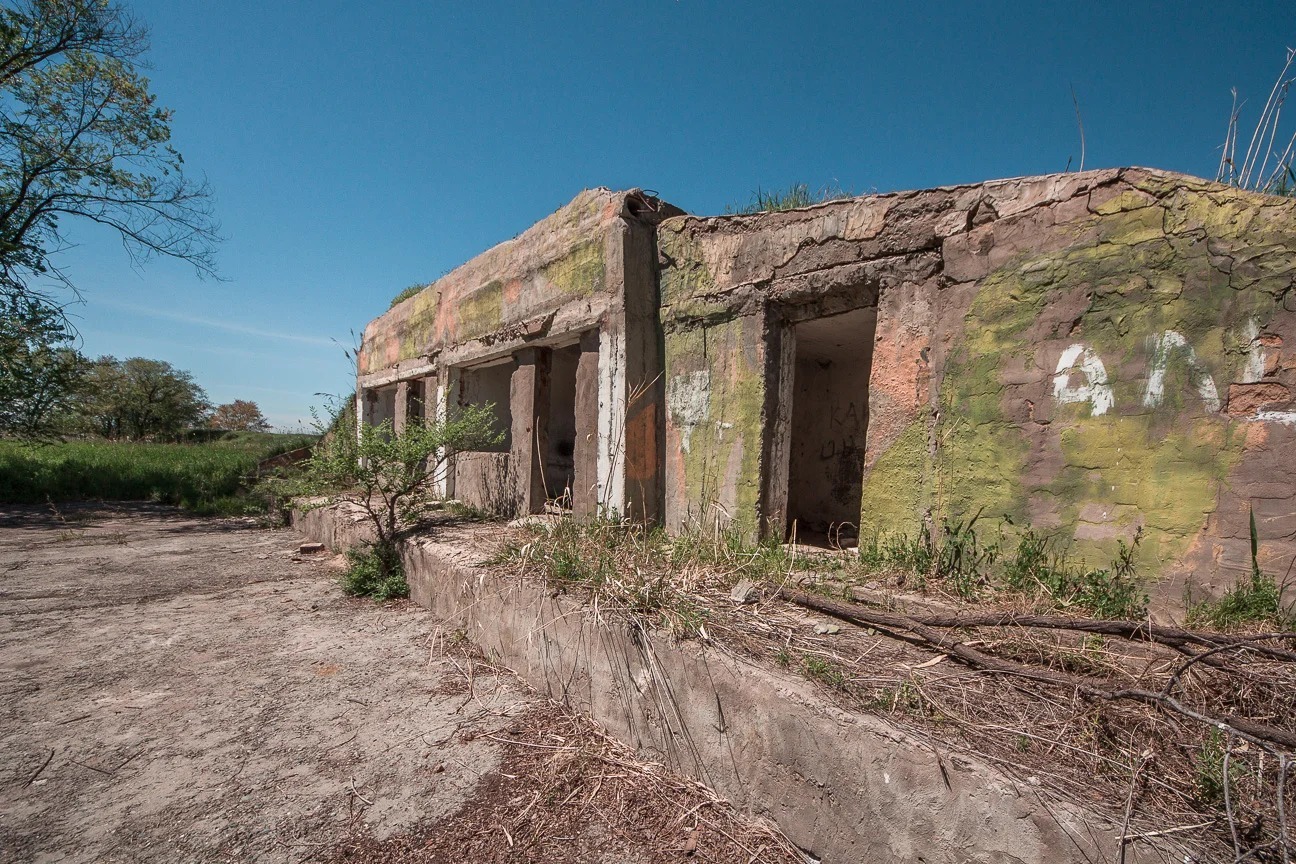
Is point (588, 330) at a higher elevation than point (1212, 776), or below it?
higher

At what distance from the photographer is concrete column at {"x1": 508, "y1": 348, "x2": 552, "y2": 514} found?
5648 mm

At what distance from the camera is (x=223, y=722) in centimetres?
296

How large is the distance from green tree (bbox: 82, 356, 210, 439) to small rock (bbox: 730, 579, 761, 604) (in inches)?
1269

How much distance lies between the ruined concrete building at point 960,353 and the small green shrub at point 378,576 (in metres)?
1.23

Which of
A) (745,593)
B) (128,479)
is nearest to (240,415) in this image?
(128,479)

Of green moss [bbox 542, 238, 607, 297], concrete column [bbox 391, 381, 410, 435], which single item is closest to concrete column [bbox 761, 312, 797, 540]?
green moss [bbox 542, 238, 607, 297]

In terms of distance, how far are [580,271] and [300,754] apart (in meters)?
3.85

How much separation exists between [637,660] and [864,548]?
1.63 metres

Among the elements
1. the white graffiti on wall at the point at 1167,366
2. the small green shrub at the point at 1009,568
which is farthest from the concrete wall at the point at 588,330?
the white graffiti on wall at the point at 1167,366

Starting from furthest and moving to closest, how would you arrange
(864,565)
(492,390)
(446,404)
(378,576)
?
(492,390) → (446,404) → (378,576) → (864,565)

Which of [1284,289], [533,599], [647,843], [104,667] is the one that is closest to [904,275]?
[1284,289]

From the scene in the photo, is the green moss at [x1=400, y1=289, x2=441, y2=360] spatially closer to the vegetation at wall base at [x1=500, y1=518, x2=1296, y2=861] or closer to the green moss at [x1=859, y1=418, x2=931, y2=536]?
the vegetation at wall base at [x1=500, y1=518, x2=1296, y2=861]

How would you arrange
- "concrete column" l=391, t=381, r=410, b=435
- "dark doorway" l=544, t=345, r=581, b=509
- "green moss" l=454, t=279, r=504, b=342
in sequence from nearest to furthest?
Answer: "green moss" l=454, t=279, r=504, b=342, "dark doorway" l=544, t=345, r=581, b=509, "concrete column" l=391, t=381, r=410, b=435

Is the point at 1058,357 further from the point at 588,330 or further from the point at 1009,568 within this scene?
the point at 588,330
